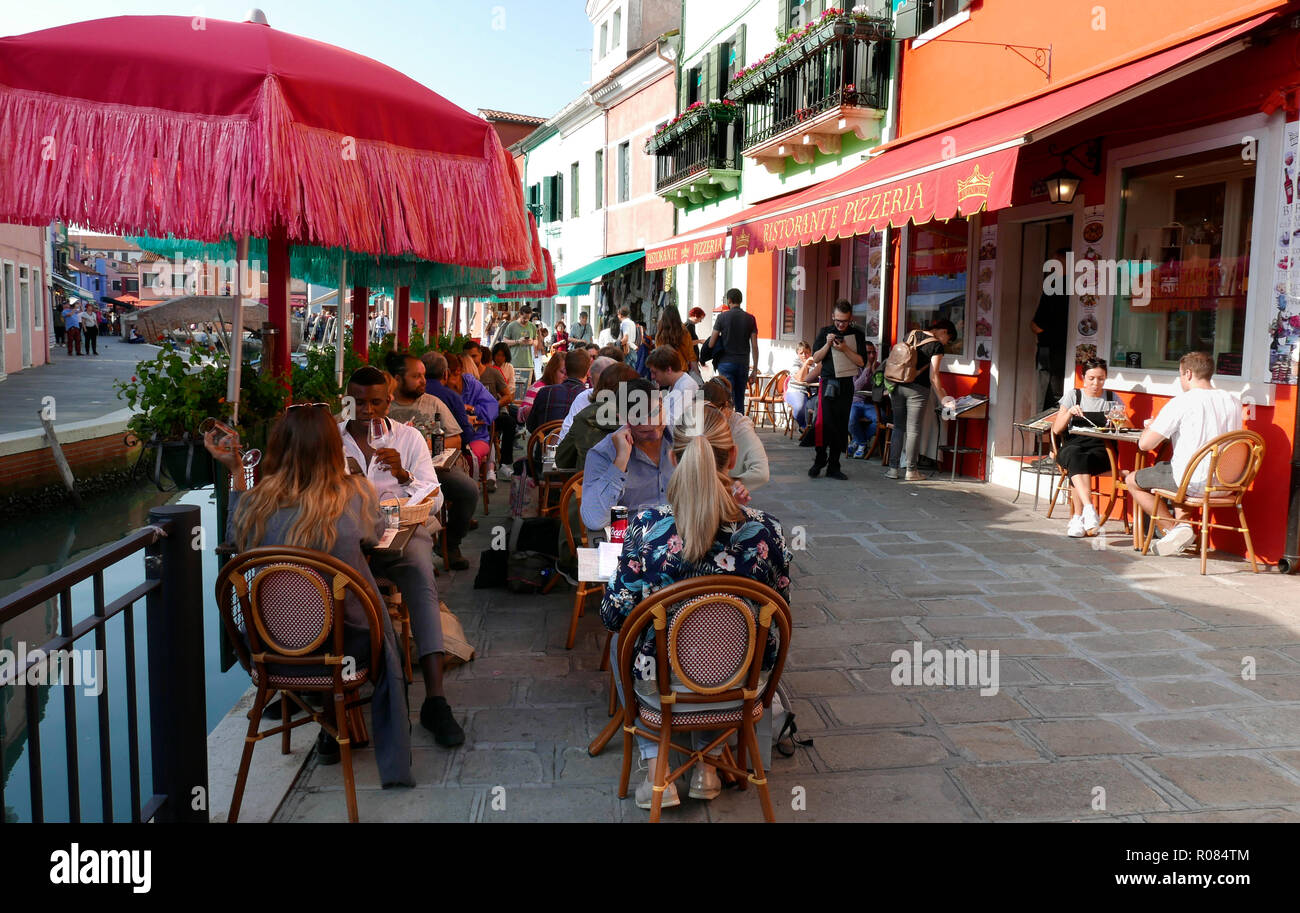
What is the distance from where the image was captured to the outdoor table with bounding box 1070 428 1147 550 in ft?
22.5

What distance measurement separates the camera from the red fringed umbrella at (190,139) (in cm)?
331

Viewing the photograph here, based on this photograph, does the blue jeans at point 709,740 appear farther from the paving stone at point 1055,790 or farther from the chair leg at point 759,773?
the paving stone at point 1055,790

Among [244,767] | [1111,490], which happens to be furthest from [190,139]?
[1111,490]

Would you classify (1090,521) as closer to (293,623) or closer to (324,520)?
(324,520)

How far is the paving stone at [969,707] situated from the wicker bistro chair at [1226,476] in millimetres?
2792

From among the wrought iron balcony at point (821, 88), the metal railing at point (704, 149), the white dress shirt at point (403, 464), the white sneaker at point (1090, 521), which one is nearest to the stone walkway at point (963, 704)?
the white sneaker at point (1090, 521)

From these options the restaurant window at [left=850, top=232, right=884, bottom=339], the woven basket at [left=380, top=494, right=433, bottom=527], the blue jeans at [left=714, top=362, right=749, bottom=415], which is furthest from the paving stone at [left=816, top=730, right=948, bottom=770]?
the restaurant window at [left=850, top=232, right=884, bottom=339]

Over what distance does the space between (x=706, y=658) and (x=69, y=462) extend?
38.1ft
